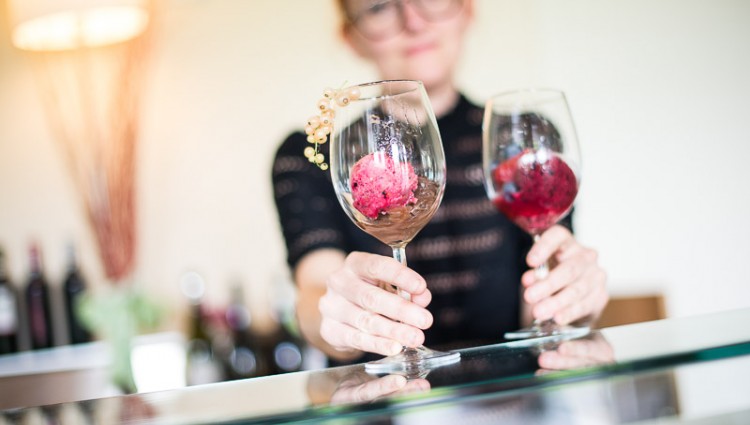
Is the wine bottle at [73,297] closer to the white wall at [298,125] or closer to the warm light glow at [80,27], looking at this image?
the white wall at [298,125]

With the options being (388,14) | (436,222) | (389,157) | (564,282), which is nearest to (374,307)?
(389,157)

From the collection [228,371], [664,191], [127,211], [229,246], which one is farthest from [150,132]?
[664,191]

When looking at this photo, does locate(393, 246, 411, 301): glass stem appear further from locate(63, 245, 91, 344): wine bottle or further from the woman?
locate(63, 245, 91, 344): wine bottle

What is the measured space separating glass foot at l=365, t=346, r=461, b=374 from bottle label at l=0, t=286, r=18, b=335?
2341 millimetres

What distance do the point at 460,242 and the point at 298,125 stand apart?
1465 mm

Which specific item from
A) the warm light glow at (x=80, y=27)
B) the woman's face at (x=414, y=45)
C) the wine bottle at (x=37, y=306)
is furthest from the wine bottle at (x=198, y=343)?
the woman's face at (x=414, y=45)

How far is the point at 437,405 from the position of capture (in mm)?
491

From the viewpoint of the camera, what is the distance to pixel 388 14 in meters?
1.89

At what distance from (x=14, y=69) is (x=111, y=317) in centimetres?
107

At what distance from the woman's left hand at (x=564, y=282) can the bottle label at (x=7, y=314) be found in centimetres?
220

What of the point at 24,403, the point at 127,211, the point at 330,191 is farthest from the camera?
the point at 127,211

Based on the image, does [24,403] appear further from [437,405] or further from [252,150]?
[437,405]

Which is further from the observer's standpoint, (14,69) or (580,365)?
(14,69)

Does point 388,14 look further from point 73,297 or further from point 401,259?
point 73,297
